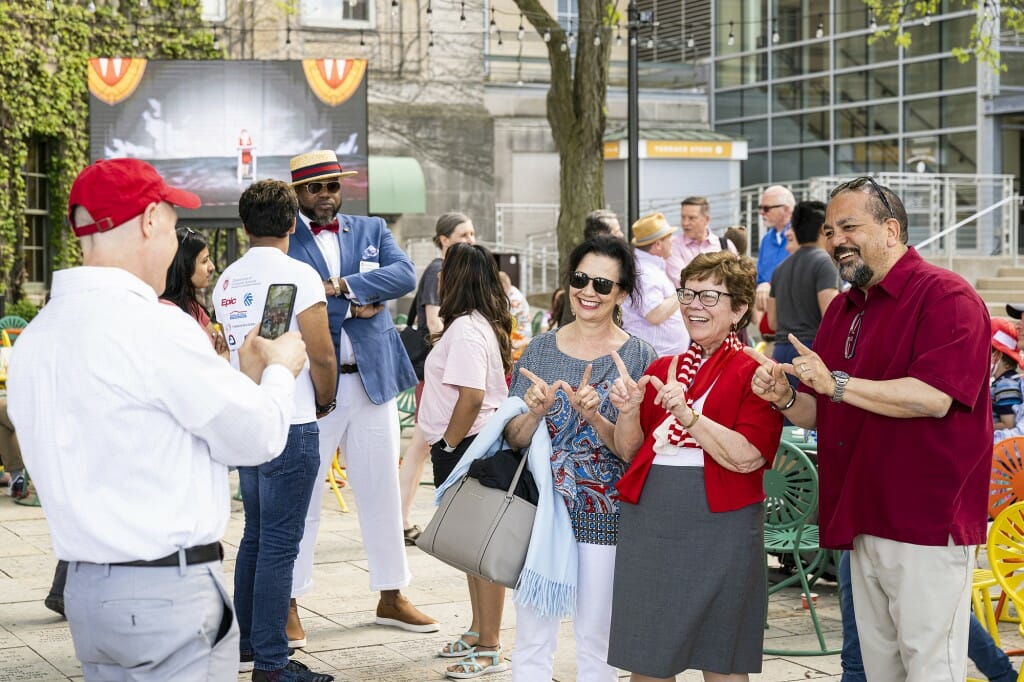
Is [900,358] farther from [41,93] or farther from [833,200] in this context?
[41,93]

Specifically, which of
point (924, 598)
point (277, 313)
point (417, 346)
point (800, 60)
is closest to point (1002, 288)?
point (417, 346)

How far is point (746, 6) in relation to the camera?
30469mm

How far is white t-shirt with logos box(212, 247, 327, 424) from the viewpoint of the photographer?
492cm


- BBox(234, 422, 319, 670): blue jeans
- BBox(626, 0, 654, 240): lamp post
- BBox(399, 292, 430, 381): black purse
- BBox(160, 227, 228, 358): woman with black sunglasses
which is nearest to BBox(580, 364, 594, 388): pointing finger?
BBox(234, 422, 319, 670): blue jeans

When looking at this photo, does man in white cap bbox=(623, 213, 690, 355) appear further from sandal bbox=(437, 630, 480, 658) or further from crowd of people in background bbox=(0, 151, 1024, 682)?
sandal bbox=(437, 630, 480, 658)

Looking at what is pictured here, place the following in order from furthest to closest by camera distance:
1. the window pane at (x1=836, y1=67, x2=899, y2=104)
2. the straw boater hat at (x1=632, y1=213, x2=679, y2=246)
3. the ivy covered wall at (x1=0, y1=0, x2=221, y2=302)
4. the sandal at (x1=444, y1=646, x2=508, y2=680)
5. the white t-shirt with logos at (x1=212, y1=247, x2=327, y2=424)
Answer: the window pane at (x1=836, y1=67, x2=899, y2=104) < the ivy covered wall at (x1=0, y1=0, x2=221, y2=302) < the straw boater hat at (x1=632, y1=213, x2=679, y2=246) < the sandal at (x1=444, y1=646, x2=508, y2=680) < the white t-shirt with logos at (x1=212, y1=247, x2=327, y2=424)

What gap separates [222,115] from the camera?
17.9 meters

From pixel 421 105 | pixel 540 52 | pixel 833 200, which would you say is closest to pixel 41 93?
pixel 421 105

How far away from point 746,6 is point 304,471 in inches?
1079

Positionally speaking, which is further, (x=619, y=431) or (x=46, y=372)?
(x=619, y=431)

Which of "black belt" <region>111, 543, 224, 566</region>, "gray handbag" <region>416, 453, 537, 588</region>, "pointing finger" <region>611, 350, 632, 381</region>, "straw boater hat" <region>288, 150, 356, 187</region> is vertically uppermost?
"straw boater hat" <region>288, 150, 356, 187</region>

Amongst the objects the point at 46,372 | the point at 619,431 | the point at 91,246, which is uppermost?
the point at 91,246

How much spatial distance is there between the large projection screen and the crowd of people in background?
11.8 meters

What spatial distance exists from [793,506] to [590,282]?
73.0 inches
